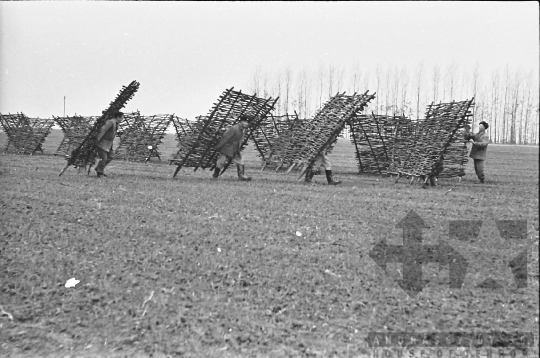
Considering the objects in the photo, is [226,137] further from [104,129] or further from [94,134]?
[94,134]

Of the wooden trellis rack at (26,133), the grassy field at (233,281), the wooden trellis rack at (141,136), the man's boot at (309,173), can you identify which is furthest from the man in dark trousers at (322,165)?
the wooden trellis rack at (26,133)

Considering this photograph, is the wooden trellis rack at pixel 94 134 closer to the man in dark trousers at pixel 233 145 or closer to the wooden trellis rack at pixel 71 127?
the man in dark trousers at pixel 233 145

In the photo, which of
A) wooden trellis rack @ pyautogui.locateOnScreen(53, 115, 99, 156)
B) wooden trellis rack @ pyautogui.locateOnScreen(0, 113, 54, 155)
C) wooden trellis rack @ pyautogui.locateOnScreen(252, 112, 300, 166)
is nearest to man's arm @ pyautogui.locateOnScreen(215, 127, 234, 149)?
wooden trellis rack @ pyautogui.locateOnScreen(252, 112, 300, 166)

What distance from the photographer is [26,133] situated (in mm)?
23734

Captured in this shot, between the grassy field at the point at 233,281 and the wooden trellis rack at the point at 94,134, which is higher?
the wooden trellis rack at the point at 94,134

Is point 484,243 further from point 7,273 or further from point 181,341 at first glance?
point 7,273

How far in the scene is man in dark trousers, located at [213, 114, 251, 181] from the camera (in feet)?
39.6

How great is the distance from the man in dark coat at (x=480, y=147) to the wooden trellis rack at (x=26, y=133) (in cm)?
1881

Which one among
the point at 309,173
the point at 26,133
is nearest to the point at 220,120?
the point at 309,173

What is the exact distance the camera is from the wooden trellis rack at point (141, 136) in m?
20.3

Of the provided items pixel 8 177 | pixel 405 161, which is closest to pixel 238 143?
pixel 405 161

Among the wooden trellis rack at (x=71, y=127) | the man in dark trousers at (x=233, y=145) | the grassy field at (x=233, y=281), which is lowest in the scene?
the grassy field at (x=233, y=281)

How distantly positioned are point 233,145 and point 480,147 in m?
5.78

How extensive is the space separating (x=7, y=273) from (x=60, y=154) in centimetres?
1880
